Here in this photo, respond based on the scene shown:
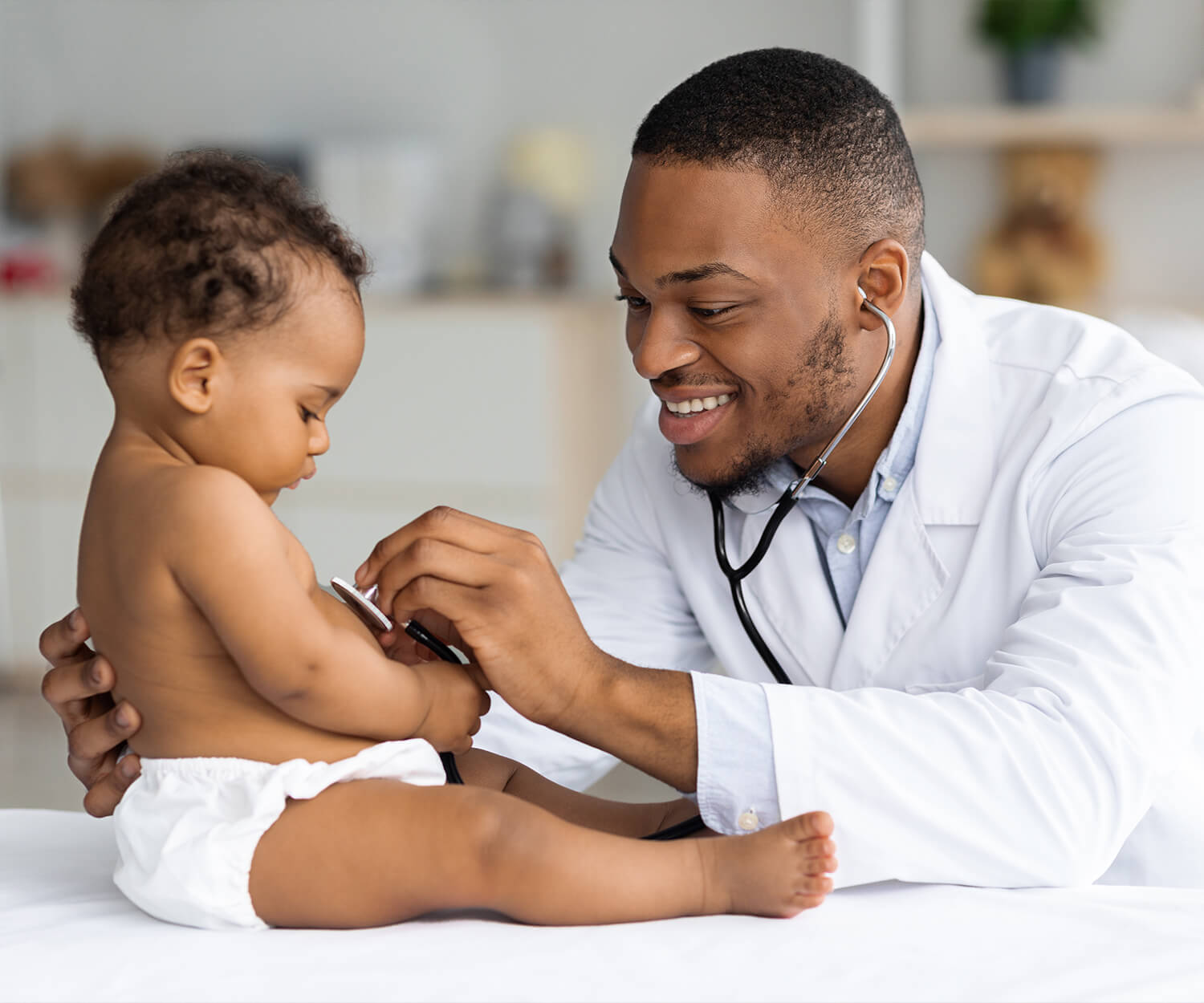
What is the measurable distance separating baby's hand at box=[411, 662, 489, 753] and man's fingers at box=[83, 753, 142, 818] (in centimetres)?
24

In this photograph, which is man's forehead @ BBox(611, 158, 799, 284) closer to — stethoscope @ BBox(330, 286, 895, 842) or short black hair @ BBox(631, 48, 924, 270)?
short black hair @ BBox(631, 48, 924, 270)

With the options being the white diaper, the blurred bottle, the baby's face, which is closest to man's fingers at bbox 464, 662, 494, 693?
the white diaper

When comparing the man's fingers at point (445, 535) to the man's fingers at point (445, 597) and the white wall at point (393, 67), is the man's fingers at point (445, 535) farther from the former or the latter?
the white wall at point (393, 67)

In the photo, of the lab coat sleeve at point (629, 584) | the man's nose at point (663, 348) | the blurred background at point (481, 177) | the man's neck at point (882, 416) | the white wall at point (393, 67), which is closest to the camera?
the man's nose at point (663, 348)

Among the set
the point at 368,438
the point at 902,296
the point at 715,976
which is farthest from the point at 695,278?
the point at 368,438

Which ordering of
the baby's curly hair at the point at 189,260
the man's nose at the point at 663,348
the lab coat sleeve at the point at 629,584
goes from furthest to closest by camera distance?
the lab coat sleeve at the point at 629,584, the man's nose at the point at 663,348, the baby's curly hair at the point at 189,260

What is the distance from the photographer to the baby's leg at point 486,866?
108 cm

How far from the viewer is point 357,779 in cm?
113

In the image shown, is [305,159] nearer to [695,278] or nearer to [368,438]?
[368,438]

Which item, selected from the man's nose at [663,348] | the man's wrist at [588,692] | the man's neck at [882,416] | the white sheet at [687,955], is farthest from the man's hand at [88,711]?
the man's neck at [882,416]

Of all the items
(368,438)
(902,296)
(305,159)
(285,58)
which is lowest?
(368,438)

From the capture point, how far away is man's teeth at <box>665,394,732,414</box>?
4.97 ft

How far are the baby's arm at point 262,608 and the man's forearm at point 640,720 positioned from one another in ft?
0.62

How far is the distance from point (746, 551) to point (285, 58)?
3.42m
